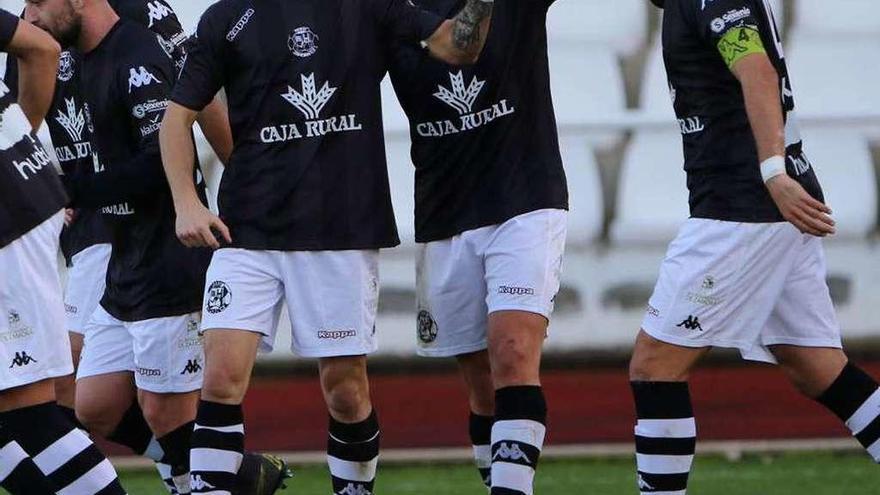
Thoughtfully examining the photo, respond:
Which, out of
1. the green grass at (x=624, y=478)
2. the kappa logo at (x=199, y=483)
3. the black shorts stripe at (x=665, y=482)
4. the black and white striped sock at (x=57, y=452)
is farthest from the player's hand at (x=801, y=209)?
the green grass at (x=624, y=478)

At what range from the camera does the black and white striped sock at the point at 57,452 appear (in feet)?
18.3

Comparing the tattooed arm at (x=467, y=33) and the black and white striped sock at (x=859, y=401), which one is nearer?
the tattooed arm at (x=467, y=33)

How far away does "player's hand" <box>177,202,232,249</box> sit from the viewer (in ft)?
19.6

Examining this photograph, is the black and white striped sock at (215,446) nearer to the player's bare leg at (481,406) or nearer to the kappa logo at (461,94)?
the player's bare leg at (481,406)

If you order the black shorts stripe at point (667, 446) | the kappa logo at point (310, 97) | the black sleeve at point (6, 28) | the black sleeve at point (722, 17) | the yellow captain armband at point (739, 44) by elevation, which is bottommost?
the black shorts stripe at point (667, 446)

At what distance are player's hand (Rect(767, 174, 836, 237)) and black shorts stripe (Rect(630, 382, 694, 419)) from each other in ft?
2.25

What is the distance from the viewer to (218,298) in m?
6.10

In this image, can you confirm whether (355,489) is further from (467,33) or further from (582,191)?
(582,191)

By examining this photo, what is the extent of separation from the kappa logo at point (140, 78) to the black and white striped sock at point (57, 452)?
1470mm

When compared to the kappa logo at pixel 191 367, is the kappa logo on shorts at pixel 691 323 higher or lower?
higher

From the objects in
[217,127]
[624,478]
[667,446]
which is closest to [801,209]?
[667,446]

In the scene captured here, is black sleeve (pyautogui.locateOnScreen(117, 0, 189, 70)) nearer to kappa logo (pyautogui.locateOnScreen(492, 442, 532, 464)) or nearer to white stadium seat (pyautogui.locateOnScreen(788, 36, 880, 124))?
kappa logo (pyautogui.locateOnScreen(492, 442, 532, 464))

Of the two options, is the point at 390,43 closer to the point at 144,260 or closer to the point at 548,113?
the point at 548,113

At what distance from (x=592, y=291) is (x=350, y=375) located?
3669 millimetres
